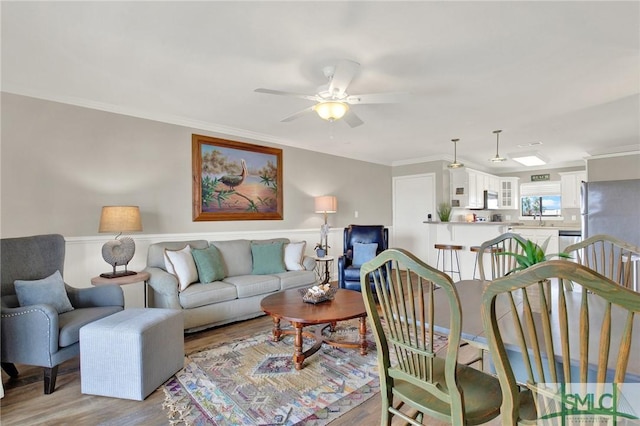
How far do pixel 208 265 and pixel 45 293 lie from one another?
142cm

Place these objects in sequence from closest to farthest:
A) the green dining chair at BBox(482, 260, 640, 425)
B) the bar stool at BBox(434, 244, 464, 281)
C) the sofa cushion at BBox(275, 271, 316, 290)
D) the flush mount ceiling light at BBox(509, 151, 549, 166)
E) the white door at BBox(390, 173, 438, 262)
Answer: the green dining chair at BBox(482, 260, 640, 425), the sofa cushion at BBox(275, 271, 316, 290), the bar stool at BBox(434, 244, 464, 281), the flush mount ceiling light at BBox(509, 151, 549, 166), the white door at BBox(390, 173, 438, 262)

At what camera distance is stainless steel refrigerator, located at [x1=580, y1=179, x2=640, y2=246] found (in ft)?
8.64

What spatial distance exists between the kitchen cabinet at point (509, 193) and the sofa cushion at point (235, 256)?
7291 mm

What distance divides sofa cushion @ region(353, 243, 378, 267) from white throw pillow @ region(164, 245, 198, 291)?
7.37ft

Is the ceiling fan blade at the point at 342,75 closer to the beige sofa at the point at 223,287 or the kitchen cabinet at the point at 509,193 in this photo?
the beige sofa at the point at 223,287

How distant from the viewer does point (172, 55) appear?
2402mm

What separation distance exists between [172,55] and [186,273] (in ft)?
6.81

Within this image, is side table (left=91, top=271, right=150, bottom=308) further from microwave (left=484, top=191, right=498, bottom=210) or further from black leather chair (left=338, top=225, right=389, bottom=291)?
microwave (left=484, top=191, right=498, bottom=210)

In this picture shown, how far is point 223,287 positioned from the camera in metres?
3.37

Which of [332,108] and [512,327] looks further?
[332,108]

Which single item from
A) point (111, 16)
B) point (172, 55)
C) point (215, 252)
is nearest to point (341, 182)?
point (215, 252)

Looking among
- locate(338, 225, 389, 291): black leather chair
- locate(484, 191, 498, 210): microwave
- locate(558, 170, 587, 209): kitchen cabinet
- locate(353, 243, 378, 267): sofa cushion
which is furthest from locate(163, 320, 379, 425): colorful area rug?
locate(558, 170, 587, 209): kitchen cabinet

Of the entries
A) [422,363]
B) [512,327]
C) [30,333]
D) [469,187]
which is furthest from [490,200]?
[30,333]

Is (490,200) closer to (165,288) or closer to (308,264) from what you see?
(308,264)
